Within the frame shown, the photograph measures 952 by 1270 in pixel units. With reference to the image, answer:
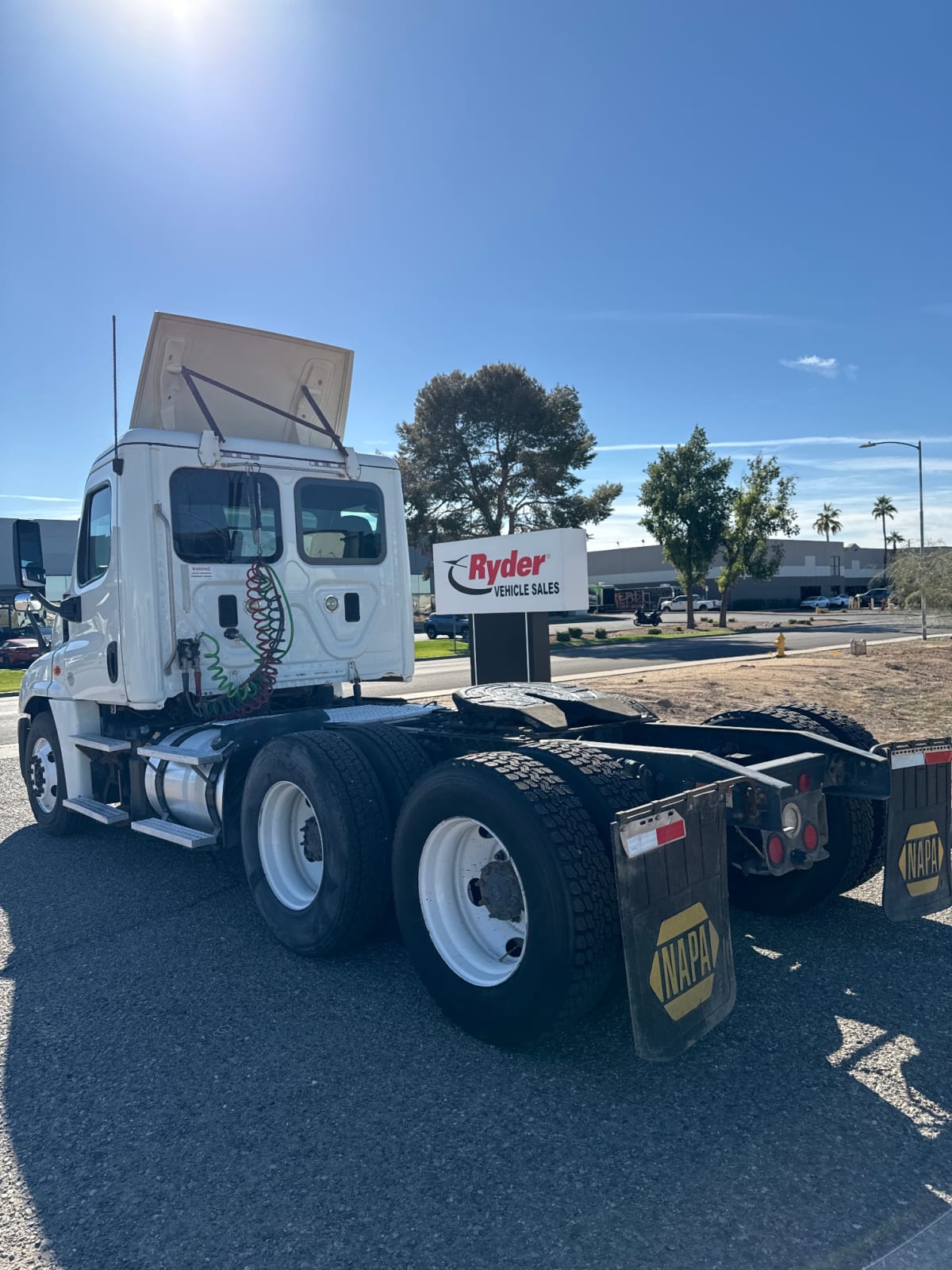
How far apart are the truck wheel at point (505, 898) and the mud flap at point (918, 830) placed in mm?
1522

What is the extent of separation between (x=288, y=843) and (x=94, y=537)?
288 cm

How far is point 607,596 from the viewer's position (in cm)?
8031

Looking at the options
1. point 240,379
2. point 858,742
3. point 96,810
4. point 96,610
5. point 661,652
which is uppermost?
point 240,379

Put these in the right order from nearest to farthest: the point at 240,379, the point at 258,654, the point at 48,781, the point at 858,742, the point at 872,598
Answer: the point at 858,742, the point at 258,654, the point at 240,379, the point at 48,781, the point at 872,598

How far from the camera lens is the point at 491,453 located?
50.1m

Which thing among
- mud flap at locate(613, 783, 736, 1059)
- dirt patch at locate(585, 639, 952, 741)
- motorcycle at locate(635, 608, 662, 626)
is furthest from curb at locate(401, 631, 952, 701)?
motorcycle at locate(635, 608, 662, 626)

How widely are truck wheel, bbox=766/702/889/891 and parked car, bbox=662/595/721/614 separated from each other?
69.1 meters

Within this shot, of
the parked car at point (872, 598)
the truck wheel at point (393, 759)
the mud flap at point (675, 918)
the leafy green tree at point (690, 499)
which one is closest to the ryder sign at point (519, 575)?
the truck wheel at point (393, 759)

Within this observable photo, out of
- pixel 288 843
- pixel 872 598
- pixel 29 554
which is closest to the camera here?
pixel 288 843

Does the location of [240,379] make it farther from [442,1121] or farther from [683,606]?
[683,606]

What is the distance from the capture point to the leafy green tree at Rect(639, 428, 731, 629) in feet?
156

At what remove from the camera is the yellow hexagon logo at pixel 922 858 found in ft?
13.5

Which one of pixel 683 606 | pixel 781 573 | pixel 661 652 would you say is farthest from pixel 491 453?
pixel 781 573

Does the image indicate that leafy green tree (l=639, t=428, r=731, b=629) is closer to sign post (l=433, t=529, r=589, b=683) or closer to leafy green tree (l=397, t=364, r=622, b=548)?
leafy green tree (l=397, t=364, r=622, b=548)
